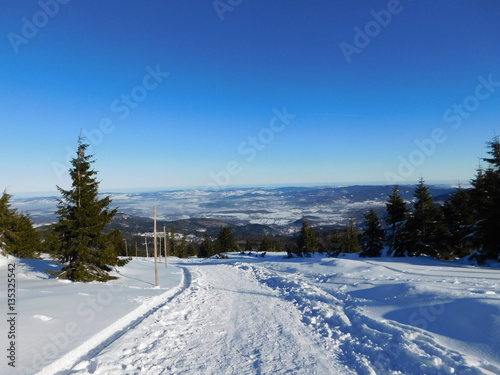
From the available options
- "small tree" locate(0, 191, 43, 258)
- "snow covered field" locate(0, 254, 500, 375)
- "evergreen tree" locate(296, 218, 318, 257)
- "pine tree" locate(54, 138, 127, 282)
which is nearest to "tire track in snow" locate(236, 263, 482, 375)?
"snow covered field" locate(0, 254, 500, 375)

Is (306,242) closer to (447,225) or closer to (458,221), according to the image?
(447,225)

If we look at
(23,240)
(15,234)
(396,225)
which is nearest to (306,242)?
(396,225)

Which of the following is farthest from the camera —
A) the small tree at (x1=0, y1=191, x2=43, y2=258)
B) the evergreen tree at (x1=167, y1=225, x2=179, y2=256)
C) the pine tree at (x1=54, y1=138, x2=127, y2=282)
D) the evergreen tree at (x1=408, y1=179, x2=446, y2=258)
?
the evergreen tree at (x1=167, y1=225, x2=179, y2=256)

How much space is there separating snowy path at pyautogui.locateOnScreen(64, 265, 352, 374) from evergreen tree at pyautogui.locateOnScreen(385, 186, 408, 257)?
2391 centimetres

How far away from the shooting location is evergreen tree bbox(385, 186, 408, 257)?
95.4 ft

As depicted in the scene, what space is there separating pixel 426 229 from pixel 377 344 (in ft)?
83.9

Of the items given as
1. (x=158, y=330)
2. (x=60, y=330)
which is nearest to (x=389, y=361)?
(x=158, y=330)

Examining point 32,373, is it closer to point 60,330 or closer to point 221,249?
point 60,330

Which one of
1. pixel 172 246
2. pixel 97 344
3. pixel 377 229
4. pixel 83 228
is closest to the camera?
pixel 97 344

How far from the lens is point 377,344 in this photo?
6.61m

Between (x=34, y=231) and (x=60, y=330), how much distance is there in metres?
36.9

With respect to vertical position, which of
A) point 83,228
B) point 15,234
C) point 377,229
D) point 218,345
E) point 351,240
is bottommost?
point 351,240

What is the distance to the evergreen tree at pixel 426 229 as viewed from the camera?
26656mm

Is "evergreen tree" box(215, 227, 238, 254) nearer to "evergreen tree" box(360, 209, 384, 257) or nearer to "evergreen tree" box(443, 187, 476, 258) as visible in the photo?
"evergreen tree" box(360, 209, 384, 257)
